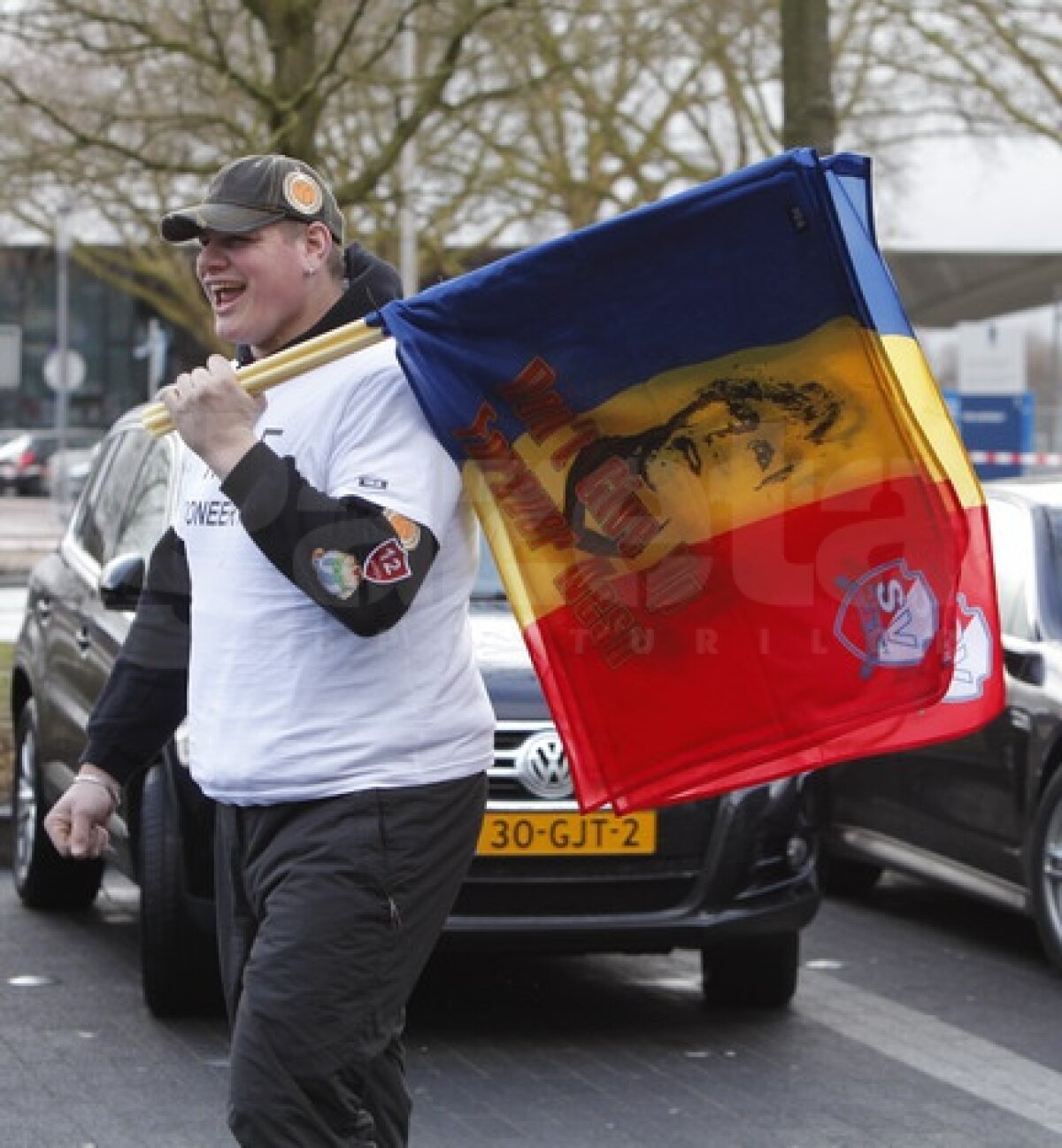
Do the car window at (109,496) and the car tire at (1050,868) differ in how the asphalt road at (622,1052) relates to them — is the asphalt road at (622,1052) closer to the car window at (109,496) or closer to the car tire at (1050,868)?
the car tire at (1050,868)

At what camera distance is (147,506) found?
8398mm

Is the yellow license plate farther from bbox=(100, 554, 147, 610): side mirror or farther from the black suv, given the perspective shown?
bbox=(100, 554, 147, 610): side mirror

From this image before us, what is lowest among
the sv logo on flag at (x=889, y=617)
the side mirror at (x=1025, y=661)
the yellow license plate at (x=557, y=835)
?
the yellow license plate at (x=557, y=835)

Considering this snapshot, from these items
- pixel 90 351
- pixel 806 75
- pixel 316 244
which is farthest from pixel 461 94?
pixel 90 351

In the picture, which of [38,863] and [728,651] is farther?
[38,863]

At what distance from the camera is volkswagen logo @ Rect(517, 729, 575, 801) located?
6805mm

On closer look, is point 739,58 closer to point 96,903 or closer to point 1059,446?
point 1059,446

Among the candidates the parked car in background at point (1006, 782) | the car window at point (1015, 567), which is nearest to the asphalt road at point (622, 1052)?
the parked car in background at point (1006, 782)

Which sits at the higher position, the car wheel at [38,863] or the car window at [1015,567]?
the car window at [1015,567]

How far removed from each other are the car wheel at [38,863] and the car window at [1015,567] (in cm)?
310

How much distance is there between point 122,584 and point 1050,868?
2856mm

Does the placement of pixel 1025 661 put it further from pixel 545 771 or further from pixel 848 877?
pixel 545 771

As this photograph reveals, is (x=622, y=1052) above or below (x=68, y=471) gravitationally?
below

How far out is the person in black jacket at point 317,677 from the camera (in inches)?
142
